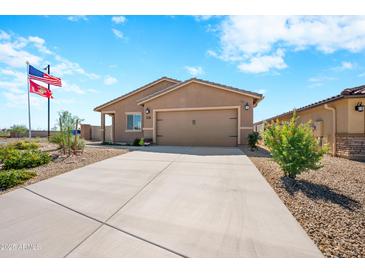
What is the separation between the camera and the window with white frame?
15.0 metres

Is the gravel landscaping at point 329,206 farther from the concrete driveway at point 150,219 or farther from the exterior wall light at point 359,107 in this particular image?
the exterior wall light at point 359,107

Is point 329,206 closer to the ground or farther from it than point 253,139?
closer to the ground

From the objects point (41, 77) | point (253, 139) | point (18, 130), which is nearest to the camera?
point (253, 139)

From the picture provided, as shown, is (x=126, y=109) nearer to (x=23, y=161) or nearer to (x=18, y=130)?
(x=23, y=161)

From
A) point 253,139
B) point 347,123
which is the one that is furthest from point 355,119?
point 253,139

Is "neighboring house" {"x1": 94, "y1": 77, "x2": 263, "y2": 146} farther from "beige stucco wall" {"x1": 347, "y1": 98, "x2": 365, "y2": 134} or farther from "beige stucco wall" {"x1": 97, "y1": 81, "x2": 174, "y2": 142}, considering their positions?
"beige stucco wall" {"x1": 347, "y1": 98, "x2": 365, "y2": 134}

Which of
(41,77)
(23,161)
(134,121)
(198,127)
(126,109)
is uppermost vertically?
(41,77)

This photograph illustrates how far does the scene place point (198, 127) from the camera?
11.4m

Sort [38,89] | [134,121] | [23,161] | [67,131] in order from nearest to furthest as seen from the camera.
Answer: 1. [23,161]
2. [67,131]
3. [38,89]
4. [134,121]

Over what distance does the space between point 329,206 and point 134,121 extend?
45.4ft

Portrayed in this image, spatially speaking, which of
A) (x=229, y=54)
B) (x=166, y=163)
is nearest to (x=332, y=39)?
(x=229, y=54)

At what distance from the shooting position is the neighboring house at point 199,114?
1073 centimetres

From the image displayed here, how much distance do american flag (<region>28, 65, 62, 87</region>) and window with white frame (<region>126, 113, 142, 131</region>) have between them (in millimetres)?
5216

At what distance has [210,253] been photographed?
1990mm
